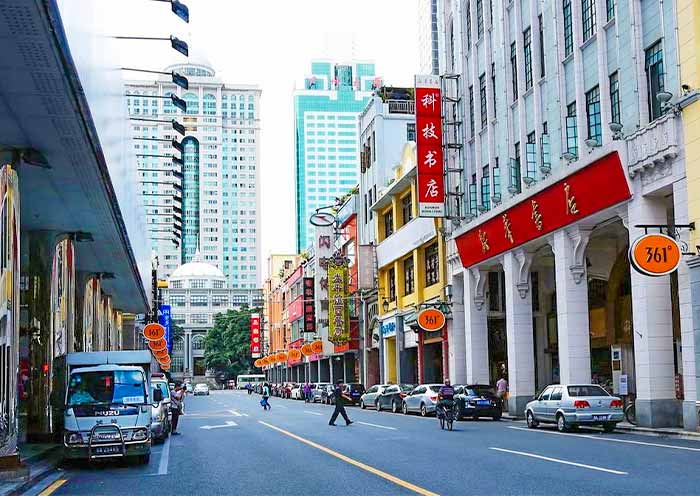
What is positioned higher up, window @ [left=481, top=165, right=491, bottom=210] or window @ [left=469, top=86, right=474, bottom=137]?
window @ [left=469, top=86, right=474, bottom=137]

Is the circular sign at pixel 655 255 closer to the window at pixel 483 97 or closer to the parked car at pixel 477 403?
the parked car at pixel 477 403

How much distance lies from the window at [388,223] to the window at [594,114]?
28.2m

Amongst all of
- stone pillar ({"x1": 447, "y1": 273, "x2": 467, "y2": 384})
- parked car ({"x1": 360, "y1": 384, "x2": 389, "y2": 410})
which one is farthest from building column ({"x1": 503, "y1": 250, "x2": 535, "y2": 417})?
parked car ({"x1": 360, "y1": 384, "x2": 389, "y2": 410})

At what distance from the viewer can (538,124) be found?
1367 inches

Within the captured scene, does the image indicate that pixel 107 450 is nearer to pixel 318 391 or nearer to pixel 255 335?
pixel 318 391

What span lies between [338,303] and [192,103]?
106 metres

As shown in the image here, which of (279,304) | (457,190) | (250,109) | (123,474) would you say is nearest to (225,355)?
(279,304)

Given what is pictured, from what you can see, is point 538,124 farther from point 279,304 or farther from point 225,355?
point 225,355

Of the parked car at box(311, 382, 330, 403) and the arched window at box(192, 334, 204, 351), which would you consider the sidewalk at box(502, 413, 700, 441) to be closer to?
the parked car at box(311, 382, 330, 403)

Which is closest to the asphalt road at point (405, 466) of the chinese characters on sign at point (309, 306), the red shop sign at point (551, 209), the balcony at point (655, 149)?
the balcony at point (655, 149)

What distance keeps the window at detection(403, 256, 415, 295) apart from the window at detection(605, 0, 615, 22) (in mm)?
26168

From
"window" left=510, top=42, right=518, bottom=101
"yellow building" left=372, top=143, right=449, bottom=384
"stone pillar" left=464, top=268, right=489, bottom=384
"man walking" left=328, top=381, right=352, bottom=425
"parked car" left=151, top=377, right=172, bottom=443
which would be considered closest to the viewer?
"parked car" left=151, top=377, right=172, bottom=443

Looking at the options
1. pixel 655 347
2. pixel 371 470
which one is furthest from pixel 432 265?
pixel 371 470

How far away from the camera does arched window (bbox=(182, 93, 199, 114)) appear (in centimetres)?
15624
